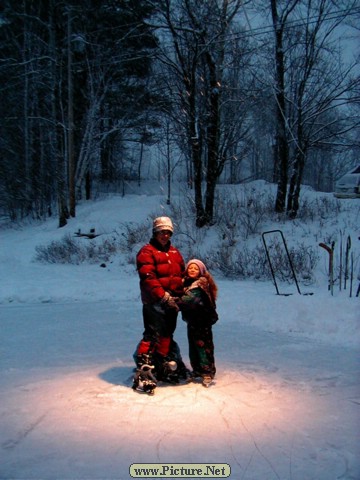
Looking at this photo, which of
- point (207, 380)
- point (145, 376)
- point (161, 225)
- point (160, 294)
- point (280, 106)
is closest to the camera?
point (160, 294)

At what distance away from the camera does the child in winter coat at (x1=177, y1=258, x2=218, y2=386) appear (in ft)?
18.6

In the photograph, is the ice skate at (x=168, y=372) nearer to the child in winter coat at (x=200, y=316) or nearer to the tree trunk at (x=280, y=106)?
the child in winter coat at (x=200, y=316)

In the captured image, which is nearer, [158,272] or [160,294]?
[160,294]

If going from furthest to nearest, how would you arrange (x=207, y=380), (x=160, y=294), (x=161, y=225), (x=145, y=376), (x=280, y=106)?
(x=280, y=106) < (x=207, y=380) < (x=161, y=225) < (x=145, y=376) < (x=160, y=294)

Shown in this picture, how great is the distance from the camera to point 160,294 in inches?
210

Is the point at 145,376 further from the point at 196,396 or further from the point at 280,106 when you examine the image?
the point at 280,106

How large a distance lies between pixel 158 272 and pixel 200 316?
0.78 meters

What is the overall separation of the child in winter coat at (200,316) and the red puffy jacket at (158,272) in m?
0.15

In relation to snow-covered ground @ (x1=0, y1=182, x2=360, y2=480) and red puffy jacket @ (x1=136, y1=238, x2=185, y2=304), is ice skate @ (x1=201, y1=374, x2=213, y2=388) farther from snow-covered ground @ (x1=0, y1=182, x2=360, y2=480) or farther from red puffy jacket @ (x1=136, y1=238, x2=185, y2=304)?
red puffy jacket @ (x1=136, y1=238, x2=185, y2=304)

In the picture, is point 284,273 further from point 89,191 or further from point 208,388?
point 89,191

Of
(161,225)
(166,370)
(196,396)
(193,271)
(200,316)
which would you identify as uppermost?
(161,225)

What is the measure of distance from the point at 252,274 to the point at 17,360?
25.7 ft

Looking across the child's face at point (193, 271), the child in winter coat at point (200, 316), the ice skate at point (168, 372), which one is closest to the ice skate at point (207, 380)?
the child in winter coat at point (200, 316)

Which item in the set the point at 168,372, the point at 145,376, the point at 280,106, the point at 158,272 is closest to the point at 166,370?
the point at 168,372
